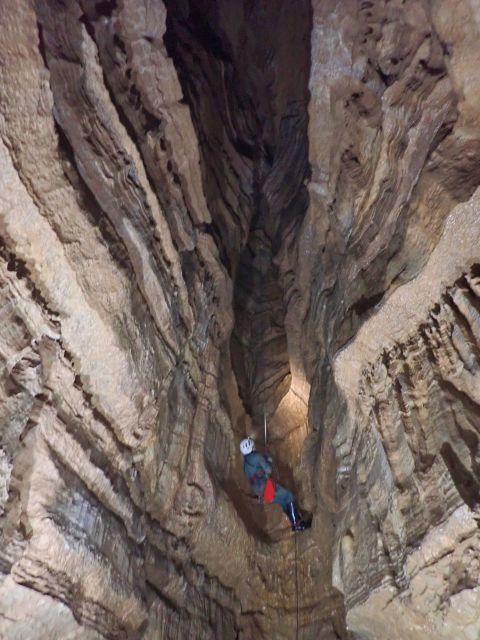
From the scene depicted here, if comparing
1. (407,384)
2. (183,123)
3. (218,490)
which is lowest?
(407,384)

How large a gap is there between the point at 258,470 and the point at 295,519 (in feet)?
2.30

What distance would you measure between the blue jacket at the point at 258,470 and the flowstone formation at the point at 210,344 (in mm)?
265

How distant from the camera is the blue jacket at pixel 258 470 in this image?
6344mm

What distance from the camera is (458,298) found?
3.72 meters

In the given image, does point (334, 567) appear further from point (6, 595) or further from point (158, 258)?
point (158, 258)

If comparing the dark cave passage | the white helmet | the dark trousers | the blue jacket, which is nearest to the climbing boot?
the dark trousers

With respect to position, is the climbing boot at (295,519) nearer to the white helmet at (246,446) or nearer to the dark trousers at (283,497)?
the dark trousers at (283,497)

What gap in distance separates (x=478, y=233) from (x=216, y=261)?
3.33 m

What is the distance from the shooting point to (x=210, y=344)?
6.35 meters

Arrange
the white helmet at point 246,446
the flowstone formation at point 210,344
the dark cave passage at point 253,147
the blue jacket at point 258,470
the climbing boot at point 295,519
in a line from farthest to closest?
the dark cave passage at point 253,147 < the white helmet at point 246,446 < the blue jacket at point 258,470 < the climbing boot at point 295,519 < the flowstone formation at point 210,344

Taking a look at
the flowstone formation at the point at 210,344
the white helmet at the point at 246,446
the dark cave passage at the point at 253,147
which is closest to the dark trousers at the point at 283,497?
the flowstone formation at the point at 210,344

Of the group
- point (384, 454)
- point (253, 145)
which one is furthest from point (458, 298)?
point (253, 145)

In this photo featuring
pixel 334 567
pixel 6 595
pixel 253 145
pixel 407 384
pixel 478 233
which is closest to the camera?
pixel 6 595

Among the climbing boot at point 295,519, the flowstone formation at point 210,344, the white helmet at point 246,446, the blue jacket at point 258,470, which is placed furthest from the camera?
the white helmet at point 246,446
